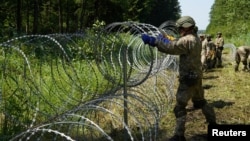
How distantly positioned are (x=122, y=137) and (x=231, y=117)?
244 centimetres

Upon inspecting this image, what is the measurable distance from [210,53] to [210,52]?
6 centimetres

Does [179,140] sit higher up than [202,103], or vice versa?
[202,103]

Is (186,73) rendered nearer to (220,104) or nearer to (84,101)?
(84,101)

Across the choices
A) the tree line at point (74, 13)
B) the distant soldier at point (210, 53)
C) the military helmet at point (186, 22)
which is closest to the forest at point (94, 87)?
the military helmet at point (186, 22)

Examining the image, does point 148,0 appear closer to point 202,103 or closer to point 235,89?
point 235,89

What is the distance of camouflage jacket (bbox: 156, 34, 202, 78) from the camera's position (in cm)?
590

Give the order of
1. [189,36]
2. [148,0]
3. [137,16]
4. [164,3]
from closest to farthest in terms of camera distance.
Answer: [189,36]
[137,16]
[148,0]
[164,3]

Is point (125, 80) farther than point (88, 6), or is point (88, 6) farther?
point (88, 6)

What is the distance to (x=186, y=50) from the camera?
6.04 metres

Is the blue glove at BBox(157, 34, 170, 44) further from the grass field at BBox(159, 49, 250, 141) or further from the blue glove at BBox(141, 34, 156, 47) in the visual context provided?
the grass field at BBox(159, 49, 250, 141)

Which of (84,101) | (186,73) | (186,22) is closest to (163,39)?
(186,22)

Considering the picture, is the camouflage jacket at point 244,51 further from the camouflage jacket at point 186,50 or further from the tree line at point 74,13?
the tree line at point 74,13

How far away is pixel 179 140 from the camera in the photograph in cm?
626

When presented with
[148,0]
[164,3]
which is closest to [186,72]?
[148,0]
